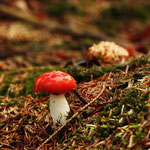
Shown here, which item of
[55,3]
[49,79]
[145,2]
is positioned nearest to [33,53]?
[49,79]

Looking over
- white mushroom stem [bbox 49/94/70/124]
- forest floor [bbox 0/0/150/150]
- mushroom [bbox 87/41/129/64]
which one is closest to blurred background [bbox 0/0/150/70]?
mushroom [bbox 87/41/129/64]

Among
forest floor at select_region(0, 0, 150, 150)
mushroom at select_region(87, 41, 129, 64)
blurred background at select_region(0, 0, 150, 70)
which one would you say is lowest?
forest floor at select_region(0, 0, 150, 150)

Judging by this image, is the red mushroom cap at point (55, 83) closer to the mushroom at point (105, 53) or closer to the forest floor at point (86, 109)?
the forest floor at point (86, 109)

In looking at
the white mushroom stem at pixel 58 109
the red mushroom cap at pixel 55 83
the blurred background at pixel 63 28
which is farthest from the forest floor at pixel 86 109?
the blurred background at pixel 63 28

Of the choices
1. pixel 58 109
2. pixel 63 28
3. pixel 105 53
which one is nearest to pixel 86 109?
pixel 58 109

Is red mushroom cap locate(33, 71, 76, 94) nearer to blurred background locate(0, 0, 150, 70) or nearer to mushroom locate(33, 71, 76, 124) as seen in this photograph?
mushroom locate(33, 71, 76, 124)

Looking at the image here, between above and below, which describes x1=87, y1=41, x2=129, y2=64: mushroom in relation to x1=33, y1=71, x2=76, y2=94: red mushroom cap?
above

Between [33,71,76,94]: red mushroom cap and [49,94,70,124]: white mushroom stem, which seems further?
[49,94,70,124]: white mushroom stem

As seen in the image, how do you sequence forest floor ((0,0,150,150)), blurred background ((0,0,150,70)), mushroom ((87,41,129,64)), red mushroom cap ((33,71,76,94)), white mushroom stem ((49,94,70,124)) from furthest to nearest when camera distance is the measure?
blurred background ((0,0,150,70))
mushroom ((87,41,129,64))
white mushroom stem ((49,94,70,124))
red mushroom cap ((33,71,76,94))
forest floor ((0,0,150,150))
